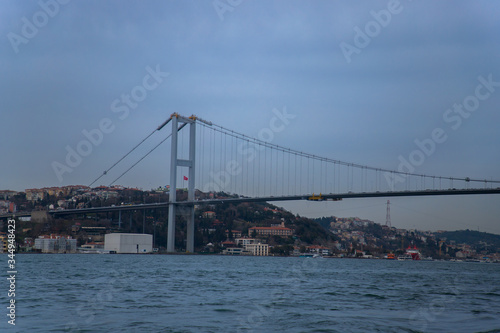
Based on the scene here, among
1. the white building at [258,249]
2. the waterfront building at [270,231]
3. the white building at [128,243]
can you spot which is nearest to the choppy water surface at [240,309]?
the white building at [128,243]

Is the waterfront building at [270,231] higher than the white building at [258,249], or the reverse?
the waterfront building at [270,231]

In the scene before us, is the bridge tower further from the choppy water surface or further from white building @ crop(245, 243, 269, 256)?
the choppy water surface

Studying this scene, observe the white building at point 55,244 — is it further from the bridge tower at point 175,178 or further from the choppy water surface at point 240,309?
the choppy water surface at point 240,309

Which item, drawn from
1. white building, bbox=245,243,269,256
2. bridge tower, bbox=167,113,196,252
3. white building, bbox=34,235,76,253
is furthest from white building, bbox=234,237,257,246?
bridge tower, bbox=167,113,196,252

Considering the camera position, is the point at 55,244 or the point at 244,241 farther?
the point at 244,241

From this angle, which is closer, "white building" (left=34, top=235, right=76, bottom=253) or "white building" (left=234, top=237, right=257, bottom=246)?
"white building" (left=34, top=235, right=76, bottom=253)

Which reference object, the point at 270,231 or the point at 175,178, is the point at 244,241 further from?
the point at 175,178

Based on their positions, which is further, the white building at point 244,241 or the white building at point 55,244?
the white building at point 244,241

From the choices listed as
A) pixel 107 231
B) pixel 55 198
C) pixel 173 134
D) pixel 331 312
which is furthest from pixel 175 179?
pixel 55 198

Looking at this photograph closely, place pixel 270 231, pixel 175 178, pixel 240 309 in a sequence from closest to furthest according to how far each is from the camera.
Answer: pixel 240 309
pixel 175 178
pixel 270 231

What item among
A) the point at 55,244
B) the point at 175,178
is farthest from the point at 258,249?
the point at 175,178
